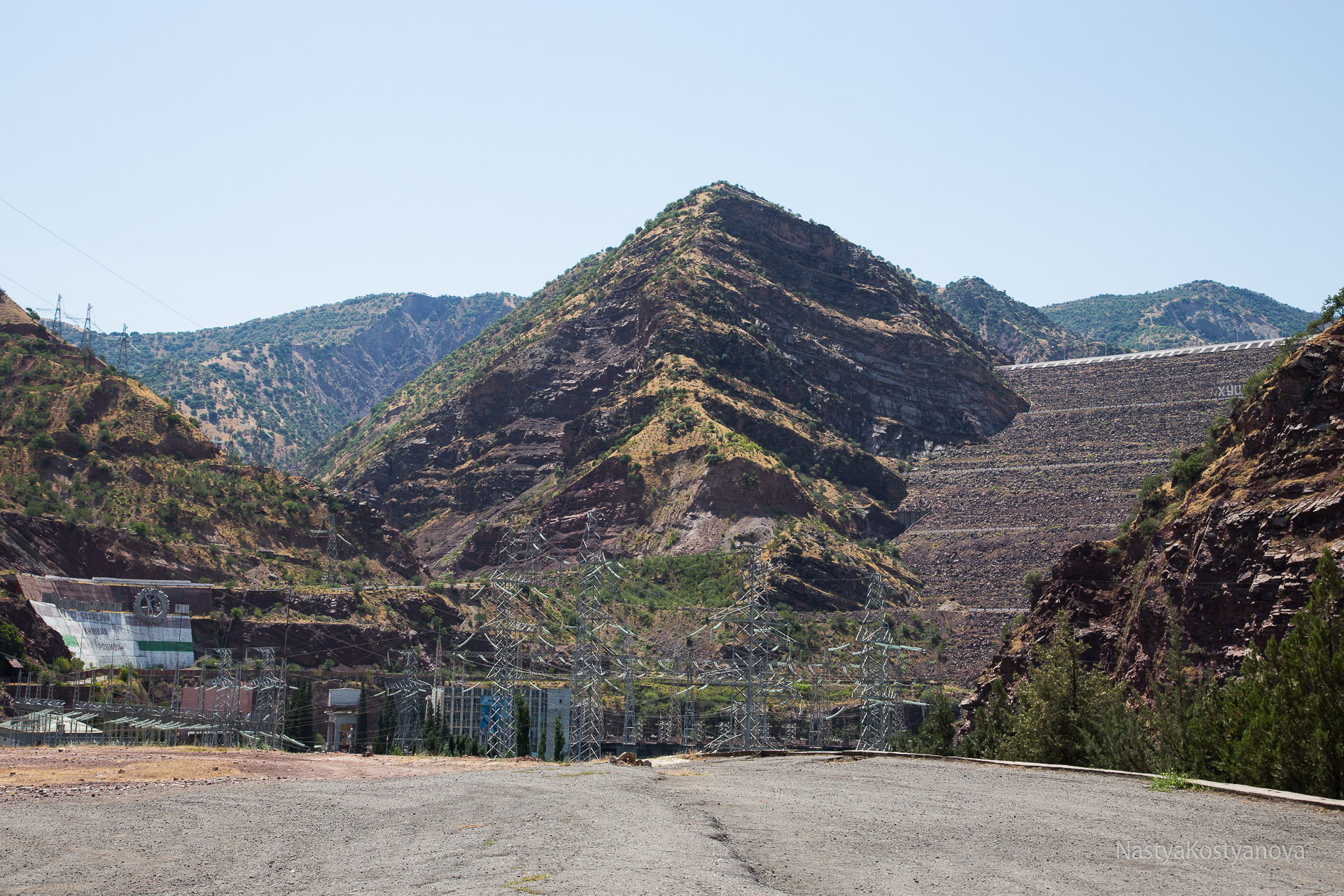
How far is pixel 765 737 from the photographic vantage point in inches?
2298

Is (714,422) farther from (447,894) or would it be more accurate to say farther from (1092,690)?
(447,894)

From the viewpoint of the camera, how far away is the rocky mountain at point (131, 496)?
291 ft

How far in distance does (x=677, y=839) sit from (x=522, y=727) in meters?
46.0

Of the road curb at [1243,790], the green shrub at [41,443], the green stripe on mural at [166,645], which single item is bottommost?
the road curb at [1243,790]

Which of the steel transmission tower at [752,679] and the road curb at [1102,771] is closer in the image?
the road curb at [1102,771]

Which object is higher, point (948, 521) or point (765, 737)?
point (948, 521)

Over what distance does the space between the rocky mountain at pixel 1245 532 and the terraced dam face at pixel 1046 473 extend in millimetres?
51800

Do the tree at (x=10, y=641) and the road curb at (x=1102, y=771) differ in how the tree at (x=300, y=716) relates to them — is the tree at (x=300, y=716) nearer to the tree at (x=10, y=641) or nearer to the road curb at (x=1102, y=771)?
the tree at (x=10, y=641)

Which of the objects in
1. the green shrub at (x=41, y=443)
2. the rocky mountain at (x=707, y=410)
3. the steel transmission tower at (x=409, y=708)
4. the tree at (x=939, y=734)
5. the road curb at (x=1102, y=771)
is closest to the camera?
the road curb at (x=1102, y=771)

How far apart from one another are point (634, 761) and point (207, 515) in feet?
236

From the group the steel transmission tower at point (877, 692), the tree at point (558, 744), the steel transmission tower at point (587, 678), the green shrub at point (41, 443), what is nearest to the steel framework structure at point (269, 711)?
the tree at point (558, 744)

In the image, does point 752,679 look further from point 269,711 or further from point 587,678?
point 269,711

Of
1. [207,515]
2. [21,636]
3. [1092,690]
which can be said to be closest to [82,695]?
[21,636]

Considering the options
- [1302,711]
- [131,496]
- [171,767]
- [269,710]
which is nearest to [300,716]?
[269,710]
